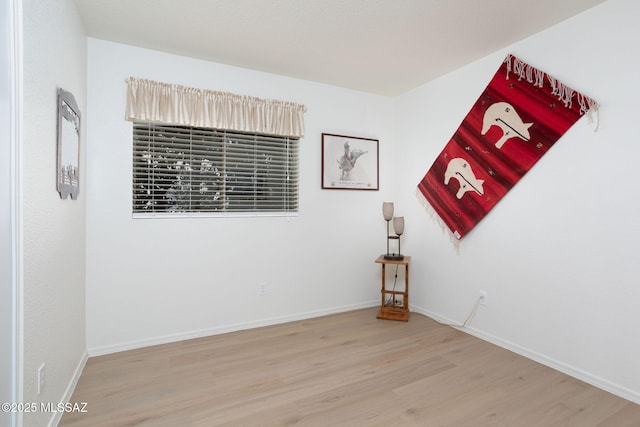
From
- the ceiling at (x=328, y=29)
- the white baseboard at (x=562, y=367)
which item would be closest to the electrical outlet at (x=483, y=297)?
the white baseboard at (x=562, y=367)

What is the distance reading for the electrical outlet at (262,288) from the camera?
317 centimetres

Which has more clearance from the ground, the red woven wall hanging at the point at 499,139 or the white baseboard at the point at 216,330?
the red woven wall hanging at the point at 499,139

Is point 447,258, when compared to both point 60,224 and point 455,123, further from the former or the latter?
point 60,224

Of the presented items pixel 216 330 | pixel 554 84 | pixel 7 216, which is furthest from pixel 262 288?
pixel 554 84

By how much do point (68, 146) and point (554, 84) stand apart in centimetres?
329

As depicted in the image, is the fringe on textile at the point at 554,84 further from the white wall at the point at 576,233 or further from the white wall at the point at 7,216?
the white wall at the point at 7,216

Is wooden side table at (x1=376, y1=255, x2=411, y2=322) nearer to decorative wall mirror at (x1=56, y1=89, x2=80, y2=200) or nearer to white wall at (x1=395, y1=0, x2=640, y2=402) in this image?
white wall at (x1=395, y1=0, x2=640, y2=402)

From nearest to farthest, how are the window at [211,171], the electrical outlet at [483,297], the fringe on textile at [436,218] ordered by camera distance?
the window at [211,171] → the electrical outlet at [483,297] → the fringe on textile at [436,218]

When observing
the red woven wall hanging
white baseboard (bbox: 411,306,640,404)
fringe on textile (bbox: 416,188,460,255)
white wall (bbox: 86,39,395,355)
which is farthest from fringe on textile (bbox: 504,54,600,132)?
white baseboard (bbox: 411,306,640,404)

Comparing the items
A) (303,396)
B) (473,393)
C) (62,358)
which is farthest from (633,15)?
(62,358)

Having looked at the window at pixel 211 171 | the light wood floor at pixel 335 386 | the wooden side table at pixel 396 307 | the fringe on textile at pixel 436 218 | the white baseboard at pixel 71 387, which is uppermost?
the window at pixel 211 171

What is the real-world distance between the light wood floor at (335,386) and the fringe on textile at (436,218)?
857mm

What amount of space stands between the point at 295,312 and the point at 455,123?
Result: 2.48m

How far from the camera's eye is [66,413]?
184cm
